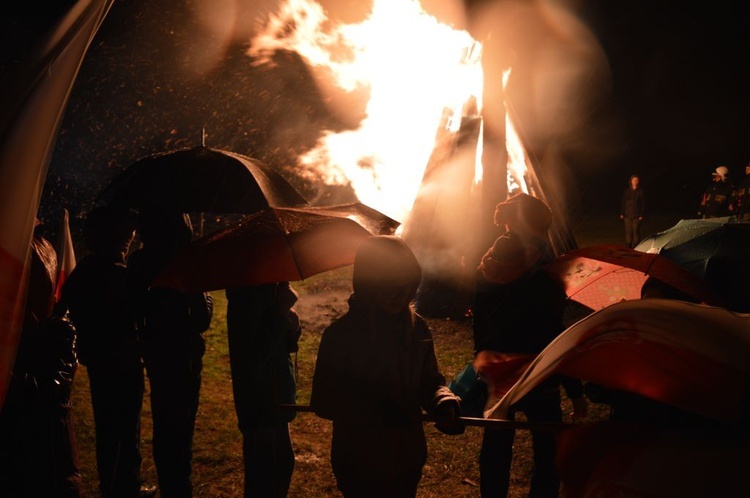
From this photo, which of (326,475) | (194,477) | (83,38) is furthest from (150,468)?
(83,38)

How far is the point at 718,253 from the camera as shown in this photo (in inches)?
150

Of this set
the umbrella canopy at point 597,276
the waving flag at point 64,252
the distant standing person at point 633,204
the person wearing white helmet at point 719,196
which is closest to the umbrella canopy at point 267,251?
the umbrella canopy at point 597,276

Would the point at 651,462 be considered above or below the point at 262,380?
below

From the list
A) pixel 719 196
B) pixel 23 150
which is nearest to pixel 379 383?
pixel 23 150

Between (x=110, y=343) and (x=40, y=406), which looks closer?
(x=40, y=406)

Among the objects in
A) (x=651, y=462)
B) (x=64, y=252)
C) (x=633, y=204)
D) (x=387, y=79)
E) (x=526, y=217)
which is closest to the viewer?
(x=651, y=462)

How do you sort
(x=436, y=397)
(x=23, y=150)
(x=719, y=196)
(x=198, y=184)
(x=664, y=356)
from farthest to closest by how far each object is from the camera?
(x=719, y=196)
(x=198, y=184)
(x=436, y=397)
(x=23, y=150)
(x=664, y=356)

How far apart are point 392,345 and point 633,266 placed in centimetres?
142

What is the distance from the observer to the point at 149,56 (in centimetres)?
2384

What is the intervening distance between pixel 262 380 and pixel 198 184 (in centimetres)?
152

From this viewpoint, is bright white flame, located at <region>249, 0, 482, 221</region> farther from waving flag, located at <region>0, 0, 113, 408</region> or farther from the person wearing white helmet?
the person wearing white helmet

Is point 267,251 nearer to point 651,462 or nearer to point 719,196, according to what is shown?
point 651,462

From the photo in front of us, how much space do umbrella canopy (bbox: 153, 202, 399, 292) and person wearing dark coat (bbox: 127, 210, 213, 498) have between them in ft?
2.62

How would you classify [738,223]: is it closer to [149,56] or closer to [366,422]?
[366,422]
